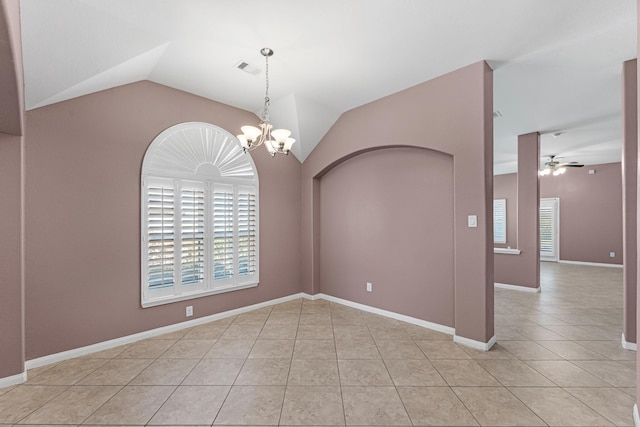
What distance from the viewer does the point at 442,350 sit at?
118 inches

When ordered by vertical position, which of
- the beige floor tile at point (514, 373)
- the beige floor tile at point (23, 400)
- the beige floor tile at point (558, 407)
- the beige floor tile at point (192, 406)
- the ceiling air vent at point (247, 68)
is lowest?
the beige floor tile at point (192, 406)

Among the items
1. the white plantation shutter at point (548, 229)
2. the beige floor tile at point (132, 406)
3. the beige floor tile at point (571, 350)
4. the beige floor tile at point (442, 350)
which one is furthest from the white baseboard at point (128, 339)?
the white plantation shutter at point (548, 229)

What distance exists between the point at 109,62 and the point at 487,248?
13.6 ft

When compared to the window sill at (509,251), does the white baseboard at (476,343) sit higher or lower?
lower

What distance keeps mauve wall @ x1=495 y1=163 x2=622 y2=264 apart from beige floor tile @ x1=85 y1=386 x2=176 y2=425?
35.4 ft

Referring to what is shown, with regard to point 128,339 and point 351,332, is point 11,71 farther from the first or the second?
point 351,332

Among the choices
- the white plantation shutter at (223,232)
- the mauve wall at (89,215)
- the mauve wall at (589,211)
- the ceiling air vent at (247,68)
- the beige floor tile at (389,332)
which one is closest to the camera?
the mauve wall at (89,215)

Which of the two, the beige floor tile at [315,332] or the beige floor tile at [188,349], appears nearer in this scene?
the beige floor tile at [188,349]

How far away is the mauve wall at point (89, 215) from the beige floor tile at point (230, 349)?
80 cm

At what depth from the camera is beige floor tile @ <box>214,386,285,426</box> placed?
6.46ft

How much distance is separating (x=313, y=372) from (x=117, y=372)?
5.92 feet

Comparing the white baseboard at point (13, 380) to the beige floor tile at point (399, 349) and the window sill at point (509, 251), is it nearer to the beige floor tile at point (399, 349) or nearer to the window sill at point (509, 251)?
the beige floor tile at point (399, 349)

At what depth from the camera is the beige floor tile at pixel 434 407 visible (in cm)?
193

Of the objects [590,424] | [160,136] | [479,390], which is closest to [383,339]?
[479,390]
